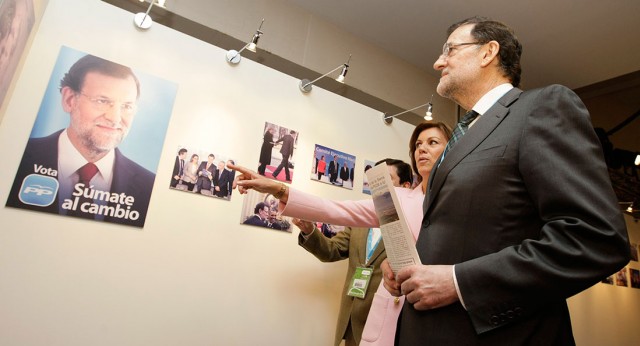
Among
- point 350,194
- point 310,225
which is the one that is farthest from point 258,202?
point 350,194

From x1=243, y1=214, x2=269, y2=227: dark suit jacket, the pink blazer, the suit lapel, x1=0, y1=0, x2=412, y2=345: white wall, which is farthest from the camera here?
x1=243, y1=214, x2=269, y2=227: dark suit jacket

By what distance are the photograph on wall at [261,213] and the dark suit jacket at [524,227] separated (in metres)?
1.56

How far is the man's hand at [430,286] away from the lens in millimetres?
853

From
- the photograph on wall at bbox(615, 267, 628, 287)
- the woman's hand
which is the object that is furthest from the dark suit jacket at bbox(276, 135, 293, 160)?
the photograph on wall at bbox(615, 267, 628, 287)

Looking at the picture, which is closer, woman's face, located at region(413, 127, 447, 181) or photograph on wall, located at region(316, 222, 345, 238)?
woman's face, located at region(413, 127, 447, 181)

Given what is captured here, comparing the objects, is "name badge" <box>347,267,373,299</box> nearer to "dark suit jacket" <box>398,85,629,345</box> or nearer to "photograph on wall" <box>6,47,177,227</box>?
"dark suit jacket" <box>398,85,629,345</box>

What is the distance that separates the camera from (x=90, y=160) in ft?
6.36

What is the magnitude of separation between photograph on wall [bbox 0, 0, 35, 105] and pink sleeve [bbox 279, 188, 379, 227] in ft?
4.22

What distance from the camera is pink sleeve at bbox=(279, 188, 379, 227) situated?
156cm

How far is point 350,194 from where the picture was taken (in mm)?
2885

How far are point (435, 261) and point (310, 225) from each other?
1.40 meters

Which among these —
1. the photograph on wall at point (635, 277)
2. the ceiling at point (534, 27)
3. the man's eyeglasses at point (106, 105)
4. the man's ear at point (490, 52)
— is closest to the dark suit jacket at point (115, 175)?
the man's eyeglasses at point (106, 105)

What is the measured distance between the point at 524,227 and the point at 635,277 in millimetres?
6281

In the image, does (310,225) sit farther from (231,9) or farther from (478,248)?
(231,9)
